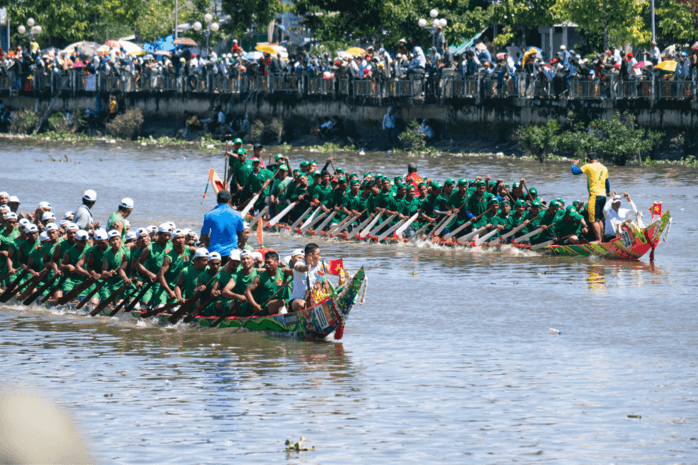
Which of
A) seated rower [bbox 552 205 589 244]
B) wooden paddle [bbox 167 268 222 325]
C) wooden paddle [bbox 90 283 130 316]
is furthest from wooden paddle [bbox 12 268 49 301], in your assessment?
seated rower [bbox 552 205 589 244]

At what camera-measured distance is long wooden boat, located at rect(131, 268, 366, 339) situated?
12117mm

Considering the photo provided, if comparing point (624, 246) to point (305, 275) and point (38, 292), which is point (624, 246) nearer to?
point (305, 275)

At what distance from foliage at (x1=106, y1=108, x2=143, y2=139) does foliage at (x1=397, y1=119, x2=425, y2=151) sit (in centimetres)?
1483

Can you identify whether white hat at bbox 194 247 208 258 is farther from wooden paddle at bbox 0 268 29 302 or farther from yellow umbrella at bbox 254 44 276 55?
yellow umbrella at bbox 254 44 276 55

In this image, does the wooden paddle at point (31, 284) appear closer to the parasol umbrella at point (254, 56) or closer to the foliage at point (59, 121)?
the parasol umbrella at point (254, 56)

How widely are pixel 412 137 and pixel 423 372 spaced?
30.1 metres

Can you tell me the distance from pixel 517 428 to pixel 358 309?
6567mm

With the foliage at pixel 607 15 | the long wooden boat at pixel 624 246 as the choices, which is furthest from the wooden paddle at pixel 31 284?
the foliage at pixel 607 15

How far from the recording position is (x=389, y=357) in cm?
1241

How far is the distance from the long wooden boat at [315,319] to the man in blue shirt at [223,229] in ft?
3.02

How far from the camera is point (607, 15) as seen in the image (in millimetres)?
41844

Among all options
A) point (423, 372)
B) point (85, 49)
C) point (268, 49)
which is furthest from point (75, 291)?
point (85, 49)

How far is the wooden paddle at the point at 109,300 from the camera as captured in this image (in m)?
14.6

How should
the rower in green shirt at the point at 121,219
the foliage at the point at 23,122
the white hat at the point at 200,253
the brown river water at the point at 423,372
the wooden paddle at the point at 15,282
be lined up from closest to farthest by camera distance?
the brown river water at the point at 423,372
the white hat at the point at 200,253
the rower in green shirt at the point at 121,219
the wooden paddle at the point at 15,282
the foliage at the point at 23,122
